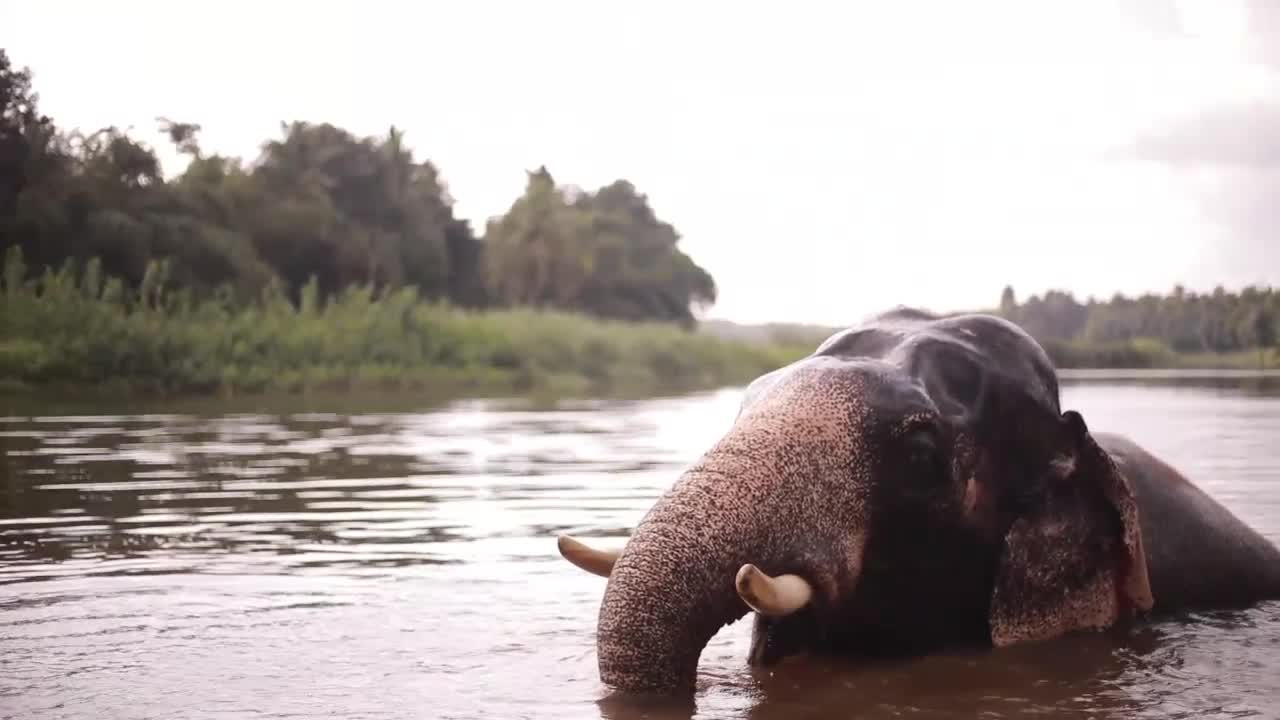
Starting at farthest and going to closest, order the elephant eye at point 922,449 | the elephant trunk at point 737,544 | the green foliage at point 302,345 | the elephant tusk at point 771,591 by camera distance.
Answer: the green foliage at point 302,345 → the elephant eye at point 922,449 → the elephant trunk at point 737,544 → the elephant tusk at point 771,591

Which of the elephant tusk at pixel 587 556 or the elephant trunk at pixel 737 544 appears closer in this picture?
the elephant trunk at pixel 737 544

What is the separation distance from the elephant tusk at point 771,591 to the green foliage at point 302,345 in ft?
80.0

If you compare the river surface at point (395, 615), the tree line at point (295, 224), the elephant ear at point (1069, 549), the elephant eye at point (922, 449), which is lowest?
the river surface at point (395, 615)

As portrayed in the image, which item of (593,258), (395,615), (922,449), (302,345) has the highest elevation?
(593,258)

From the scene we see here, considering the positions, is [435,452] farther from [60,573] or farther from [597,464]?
[60,573]

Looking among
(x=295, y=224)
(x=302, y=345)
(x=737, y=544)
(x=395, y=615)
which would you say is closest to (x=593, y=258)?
(x=295, y=224)

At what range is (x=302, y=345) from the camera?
3419 centimetres

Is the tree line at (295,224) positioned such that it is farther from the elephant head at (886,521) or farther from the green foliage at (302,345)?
the elephant head at (886,521)

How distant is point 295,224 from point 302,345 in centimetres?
2028

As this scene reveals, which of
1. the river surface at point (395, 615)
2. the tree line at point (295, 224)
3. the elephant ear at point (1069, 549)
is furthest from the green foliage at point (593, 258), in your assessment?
the elephant ear at point (1069, 549)

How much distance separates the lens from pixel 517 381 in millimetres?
40344

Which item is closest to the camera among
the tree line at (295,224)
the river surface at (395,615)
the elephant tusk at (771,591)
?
the elephant tusk at (771,591)

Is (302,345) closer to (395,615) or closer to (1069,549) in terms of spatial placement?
(395,615)

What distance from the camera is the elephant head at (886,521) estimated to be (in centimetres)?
481
